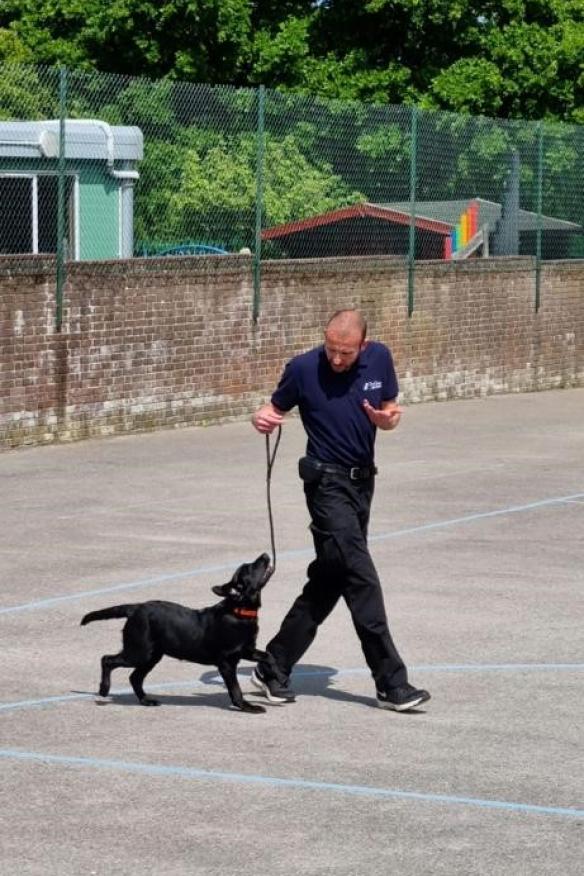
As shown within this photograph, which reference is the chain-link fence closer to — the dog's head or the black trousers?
the black trousers

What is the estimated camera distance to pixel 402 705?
897 cm

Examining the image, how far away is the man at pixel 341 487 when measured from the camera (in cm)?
908

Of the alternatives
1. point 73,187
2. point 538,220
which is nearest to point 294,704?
point 73,187

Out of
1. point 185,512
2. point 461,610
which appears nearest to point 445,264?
point 185,512

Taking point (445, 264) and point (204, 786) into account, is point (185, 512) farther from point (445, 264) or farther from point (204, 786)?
point (445, 264)

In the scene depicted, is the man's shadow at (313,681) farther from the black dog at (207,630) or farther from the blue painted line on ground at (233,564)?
the blue painted line on ground at (233,564)

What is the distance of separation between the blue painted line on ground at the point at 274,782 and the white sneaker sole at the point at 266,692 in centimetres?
131

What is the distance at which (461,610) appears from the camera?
11.4m

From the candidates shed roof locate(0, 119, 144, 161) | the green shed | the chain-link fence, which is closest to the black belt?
the chain-link fence

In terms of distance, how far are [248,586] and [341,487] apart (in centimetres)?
73

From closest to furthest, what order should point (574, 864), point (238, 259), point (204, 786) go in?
point (574, 864) → point (204, 786) → point (238, 259)

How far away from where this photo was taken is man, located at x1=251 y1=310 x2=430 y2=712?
9.08 m

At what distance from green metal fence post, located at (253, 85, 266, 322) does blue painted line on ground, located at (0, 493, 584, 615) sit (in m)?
6.27

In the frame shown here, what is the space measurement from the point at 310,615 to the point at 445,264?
53.5 ft
